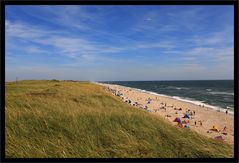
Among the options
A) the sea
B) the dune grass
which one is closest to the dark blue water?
the sea

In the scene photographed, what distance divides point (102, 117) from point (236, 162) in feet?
8.74

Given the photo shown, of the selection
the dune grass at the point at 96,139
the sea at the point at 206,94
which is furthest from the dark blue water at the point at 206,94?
the dune grass at the point at 96,139

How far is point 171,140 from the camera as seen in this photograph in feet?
13.2

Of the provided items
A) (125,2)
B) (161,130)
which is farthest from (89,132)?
(125,2)

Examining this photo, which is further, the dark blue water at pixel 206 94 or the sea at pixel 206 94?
the dark blue water at pixel 206 94

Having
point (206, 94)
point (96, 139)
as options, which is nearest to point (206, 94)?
point (206, 94)

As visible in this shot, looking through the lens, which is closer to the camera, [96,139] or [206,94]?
[96,139]

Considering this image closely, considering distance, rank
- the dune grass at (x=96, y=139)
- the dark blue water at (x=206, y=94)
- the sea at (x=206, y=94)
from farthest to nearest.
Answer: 1. the dark blue water at (x=206, y=94)
2. the sea at (x=206, y=94)
3. the dune grass at (x=96, y=139)

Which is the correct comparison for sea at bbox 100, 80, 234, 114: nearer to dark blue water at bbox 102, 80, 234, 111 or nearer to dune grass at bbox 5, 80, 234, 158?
dark blue water at bbox 102, 80, 234, 111

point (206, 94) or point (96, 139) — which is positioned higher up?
point (96, 139)

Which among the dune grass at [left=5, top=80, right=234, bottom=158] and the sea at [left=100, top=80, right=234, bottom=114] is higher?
the dune grass at [left=5, top=80, right=234, bottom=158]

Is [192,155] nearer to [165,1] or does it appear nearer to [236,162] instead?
[236,162]

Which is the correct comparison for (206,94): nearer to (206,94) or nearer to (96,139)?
(206,94)

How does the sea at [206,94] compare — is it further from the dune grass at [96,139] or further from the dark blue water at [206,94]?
the dune grass at [96,139]
